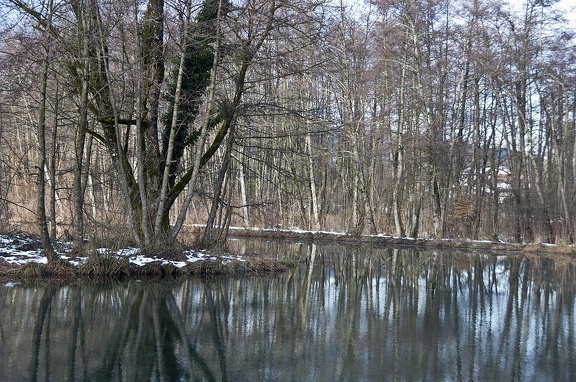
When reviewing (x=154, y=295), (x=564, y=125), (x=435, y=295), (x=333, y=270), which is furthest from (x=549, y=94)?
(x=154, y=295)

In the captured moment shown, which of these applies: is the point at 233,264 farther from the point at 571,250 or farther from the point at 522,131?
the point at 522,131

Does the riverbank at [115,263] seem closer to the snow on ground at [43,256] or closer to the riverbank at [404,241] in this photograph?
the snow on ground at [43,256]

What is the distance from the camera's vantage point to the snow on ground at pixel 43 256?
1377 cm

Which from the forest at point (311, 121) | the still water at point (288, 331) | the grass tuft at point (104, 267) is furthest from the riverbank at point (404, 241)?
the grass tuft at point (104, 267)

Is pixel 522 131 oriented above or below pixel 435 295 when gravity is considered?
above

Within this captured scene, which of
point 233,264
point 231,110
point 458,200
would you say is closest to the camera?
point 233,264

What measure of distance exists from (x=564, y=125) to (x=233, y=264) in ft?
91.9

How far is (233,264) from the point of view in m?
15.8

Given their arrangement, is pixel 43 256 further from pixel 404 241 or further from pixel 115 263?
pixel 404 241

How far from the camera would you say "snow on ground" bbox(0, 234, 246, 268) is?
13.8 metres

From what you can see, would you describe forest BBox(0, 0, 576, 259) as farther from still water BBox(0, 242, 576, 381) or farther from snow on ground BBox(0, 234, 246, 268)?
still water BBox(0, 242, 576, 381)

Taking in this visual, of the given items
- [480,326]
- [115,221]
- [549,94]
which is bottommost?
[480,326]

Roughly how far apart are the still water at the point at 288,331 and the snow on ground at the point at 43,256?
4.48 ft

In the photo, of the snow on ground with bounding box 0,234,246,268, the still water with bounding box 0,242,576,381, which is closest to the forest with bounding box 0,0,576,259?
the snow on ground with bounding box 0,234,246,268
